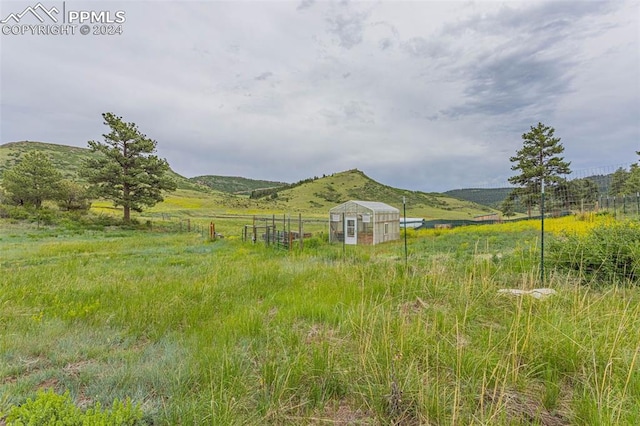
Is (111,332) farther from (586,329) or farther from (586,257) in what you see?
(586,257)

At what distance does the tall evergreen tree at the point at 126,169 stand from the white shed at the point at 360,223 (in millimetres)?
15128

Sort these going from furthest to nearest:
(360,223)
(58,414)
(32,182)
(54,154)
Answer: (54,154)
(32,182)
(360,223)
(58,414)

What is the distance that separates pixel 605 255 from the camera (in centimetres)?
478

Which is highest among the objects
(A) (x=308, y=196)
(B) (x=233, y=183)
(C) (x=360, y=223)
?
(B) (x=233, y=183)

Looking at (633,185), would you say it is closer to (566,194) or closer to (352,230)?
(566,194)

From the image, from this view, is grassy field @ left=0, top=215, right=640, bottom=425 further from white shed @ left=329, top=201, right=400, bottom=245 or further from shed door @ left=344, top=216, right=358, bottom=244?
shed door @ left=344, top=216, right=358, bottom=244

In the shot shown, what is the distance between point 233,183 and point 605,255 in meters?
142

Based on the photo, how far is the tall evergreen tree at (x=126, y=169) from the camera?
22456 mm

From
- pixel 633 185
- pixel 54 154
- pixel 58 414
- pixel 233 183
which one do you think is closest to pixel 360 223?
pixel 58 414

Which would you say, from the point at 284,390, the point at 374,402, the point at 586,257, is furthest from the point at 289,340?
the point at 586,257

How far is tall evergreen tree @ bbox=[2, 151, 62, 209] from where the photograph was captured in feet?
82.9

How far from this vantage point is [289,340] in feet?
9.37

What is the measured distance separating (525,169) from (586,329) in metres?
36.0

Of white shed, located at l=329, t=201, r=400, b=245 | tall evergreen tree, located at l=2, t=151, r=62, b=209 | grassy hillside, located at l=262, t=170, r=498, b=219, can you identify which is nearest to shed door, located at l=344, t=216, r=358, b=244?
white shed, located at l=329, t=201, r=400, b=245
